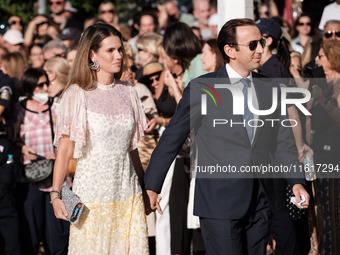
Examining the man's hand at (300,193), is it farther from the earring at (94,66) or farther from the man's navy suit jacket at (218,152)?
the earring at (94,66)

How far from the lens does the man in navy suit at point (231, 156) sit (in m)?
5.07

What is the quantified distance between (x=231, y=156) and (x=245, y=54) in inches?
31.9

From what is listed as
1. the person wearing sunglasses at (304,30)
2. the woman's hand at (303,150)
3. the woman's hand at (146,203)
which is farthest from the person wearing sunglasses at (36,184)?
the person wearing sunglasses at (304,30)

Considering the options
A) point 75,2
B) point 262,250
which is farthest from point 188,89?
point 75,2

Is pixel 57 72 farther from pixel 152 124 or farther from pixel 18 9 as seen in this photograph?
pixel 18 9

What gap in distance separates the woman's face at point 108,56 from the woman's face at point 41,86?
2564 mm

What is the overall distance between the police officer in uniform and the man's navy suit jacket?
2.70m

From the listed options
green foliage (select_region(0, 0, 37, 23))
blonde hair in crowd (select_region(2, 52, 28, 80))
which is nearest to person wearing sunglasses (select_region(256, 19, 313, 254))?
blonde hair in crowd (select_region(2, 52, 28, 80))

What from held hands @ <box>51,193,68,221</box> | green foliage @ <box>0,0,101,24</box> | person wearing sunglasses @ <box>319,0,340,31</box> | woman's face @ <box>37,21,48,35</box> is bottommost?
held hands @ <box>51,193,68,221</box>

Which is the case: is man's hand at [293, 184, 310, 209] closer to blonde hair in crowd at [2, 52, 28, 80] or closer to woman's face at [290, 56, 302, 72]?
woman's face at [290, 56, 302, 72]

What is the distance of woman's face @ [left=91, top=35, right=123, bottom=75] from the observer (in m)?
5.43

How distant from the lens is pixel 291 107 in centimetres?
634

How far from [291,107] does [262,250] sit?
165 centimetres

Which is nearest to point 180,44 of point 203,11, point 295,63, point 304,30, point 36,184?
point 295,63
